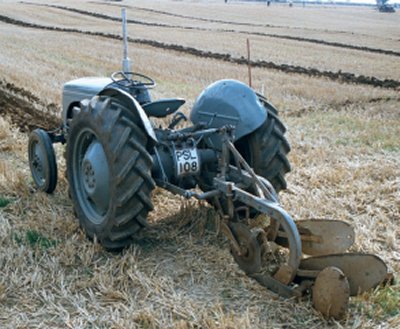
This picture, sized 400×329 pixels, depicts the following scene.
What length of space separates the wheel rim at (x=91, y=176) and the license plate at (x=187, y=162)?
0.54 meters

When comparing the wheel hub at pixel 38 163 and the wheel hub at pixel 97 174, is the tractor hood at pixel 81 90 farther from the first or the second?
the wheel hub at pixel 97 174

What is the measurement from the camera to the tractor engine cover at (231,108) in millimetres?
4555

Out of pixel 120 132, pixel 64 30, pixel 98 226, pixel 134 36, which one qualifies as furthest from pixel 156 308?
pixel 64 30

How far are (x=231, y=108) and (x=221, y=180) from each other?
0.83 metres

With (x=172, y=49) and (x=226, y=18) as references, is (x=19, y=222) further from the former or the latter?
(x=226, y=18)

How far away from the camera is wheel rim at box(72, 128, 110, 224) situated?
4.16 meters

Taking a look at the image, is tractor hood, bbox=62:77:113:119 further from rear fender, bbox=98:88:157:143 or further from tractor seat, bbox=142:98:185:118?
rear fender, bbox=98:88:157:143

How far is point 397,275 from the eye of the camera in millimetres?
4000

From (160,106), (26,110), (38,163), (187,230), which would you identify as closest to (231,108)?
(160,106)

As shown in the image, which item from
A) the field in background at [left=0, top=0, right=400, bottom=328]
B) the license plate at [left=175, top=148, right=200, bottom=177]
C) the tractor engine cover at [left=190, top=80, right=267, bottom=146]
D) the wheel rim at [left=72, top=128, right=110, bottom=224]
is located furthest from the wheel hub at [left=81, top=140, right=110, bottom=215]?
the tractor engine cover at [left=190, top=80, right=267, bottom=146]

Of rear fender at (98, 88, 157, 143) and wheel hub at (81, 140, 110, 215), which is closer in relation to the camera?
rear fender at (98, 88, 157, 143)

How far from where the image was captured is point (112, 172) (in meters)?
3.87

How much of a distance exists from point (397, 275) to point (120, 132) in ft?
7.34

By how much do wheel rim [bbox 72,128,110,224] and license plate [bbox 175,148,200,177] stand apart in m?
0.54
